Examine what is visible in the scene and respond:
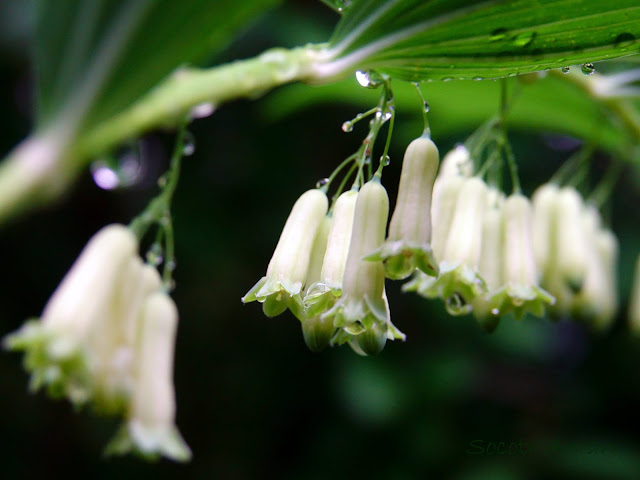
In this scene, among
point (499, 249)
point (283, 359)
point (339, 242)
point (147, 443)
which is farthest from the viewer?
point (283, 359)

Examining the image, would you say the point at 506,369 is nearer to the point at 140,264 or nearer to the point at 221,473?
the point at 221,473

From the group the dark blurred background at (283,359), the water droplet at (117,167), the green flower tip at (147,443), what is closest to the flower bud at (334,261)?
the green flower tip at (147,443)

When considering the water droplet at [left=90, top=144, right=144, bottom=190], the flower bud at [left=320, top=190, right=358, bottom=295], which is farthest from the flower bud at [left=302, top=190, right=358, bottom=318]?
the water droplet at [left=90, top=144, right=144, bottom=190]

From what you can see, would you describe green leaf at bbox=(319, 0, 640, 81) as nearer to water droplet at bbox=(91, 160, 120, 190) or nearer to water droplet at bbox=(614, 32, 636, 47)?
water droplet at bbox=(614, 32, 636, 47)

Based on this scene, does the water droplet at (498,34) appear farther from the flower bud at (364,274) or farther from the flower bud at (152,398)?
the flower bud at (152,398)

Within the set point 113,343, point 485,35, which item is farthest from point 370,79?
point 113,343

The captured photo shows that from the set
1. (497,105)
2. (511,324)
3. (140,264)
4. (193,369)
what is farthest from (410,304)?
(140,264)

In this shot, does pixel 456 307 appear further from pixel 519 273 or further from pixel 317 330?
pixel 317 330
